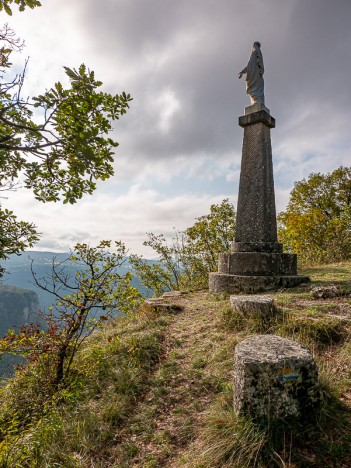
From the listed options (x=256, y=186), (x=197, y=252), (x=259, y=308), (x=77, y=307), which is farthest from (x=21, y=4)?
(x=197, y=252)

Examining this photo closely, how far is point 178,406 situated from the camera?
10.2 feet

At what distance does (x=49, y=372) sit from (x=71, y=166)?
9.42 ft

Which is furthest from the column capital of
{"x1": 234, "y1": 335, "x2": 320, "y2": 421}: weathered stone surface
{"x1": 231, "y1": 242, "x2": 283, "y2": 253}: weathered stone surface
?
{"x1": 234, "y1": 335, "x2": 320, "y2": 421}: weathered stone surface

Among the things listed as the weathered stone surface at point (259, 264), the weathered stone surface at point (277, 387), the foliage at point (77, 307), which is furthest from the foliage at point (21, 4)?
the weathered stone surface at point (259, 264)

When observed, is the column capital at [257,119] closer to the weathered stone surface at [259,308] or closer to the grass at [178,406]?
the grass at [178,406]

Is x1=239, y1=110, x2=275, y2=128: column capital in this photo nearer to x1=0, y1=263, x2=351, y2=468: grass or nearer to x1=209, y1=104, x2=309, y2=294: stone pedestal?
x1=209, y1=104, x2=309, y2=294: stone pedestal

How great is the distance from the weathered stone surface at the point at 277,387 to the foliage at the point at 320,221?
10.3m

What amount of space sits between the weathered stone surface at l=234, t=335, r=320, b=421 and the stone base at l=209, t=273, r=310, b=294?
13.1 feet

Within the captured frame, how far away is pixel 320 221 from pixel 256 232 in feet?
36.4

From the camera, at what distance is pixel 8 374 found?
14.9 feet

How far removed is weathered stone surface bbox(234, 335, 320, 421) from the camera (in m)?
2.28

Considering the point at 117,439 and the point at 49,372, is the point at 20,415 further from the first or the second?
the point at 117,439

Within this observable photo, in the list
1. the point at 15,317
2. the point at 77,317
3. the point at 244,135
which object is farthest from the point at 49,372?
the point at 15,317

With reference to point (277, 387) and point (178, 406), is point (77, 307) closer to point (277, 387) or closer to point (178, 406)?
point (178, 406)
